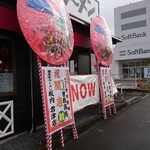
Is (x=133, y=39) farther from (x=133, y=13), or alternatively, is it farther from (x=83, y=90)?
(x=83, y=90)

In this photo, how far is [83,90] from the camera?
5.71 metres

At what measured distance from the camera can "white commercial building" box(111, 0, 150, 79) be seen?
34.7 m

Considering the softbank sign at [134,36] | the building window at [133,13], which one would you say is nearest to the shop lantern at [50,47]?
the softbank sign at [134,36]

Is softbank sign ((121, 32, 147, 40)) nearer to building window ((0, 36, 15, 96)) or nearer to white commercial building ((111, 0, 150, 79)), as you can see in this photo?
white commercial building ((111, 0, 150, 79))

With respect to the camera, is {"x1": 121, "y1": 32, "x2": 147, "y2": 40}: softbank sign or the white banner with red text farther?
{"x1": 121, "y1": 32, "x2": 147, "y2": 40}: softbank sign

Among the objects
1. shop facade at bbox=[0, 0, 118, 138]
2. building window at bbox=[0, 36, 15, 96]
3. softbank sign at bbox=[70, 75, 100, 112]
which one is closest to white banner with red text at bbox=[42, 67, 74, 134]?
softbank sign at bbox=[70, 75, 100, 112]

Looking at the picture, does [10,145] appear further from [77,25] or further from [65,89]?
[77,25]

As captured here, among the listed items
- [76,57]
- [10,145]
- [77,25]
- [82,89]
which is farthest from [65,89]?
[76,57]

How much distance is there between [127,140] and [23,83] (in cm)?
286

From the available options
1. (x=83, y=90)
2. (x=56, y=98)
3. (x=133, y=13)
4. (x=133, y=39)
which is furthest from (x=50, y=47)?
(x=133, y=13)

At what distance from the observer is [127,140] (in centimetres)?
480

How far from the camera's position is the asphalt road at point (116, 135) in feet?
14.6

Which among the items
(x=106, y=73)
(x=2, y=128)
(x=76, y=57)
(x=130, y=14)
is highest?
(x=130, y=14)

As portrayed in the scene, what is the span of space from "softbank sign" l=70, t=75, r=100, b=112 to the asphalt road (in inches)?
29.3
